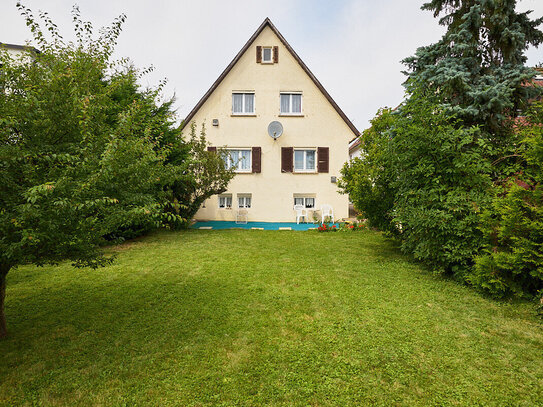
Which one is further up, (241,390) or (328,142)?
(328,142)

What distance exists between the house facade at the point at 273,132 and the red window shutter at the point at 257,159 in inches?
2.2

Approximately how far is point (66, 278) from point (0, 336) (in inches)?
99.3

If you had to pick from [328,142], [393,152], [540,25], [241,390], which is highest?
[540,25]

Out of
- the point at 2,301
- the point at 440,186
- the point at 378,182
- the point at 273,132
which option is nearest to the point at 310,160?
the point at 273,132

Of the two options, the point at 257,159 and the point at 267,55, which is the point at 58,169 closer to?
the point at 257,159

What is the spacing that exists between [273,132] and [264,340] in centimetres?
1263

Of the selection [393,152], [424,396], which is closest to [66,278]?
[424,396]

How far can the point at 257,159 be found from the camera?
48.4 ft

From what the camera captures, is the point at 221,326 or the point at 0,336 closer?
the point at 0,336

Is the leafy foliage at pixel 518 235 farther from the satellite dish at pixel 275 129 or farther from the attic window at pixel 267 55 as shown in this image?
the attic window at pixel 267 55

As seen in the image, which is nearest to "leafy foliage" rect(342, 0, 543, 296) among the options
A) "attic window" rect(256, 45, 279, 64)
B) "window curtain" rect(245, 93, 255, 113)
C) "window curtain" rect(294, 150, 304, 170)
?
"window curtain" rect(294, 150, 304, 170)

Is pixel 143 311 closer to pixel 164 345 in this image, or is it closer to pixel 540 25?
pixel 164 345

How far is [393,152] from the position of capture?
249 inches

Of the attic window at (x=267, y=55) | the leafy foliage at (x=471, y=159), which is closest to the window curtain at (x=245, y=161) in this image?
the attic window at (x=267, y=55)
